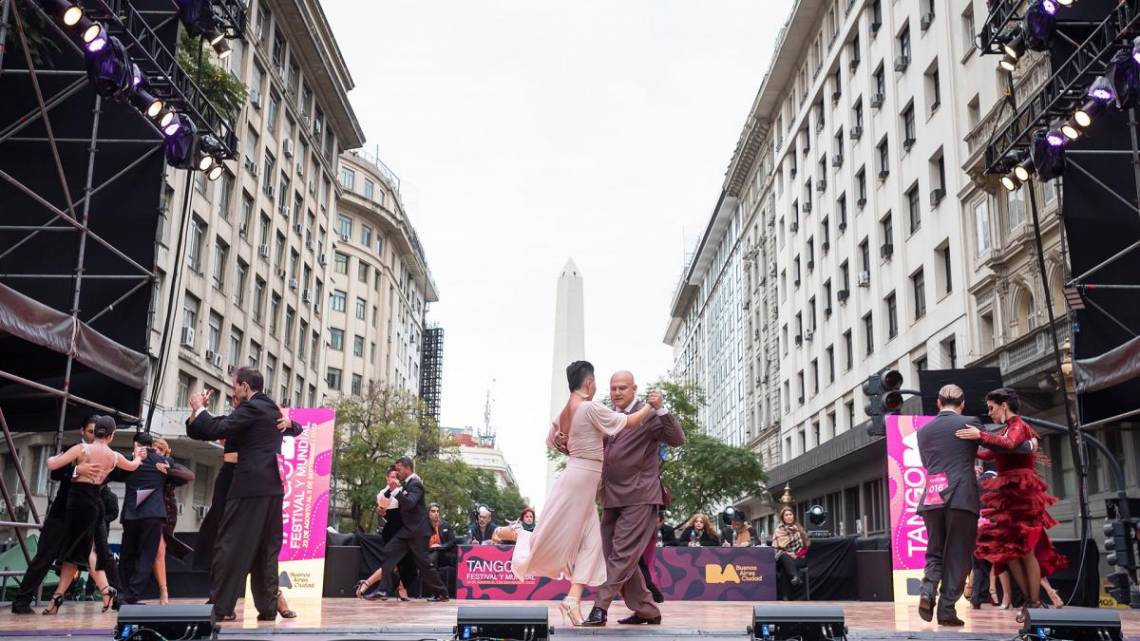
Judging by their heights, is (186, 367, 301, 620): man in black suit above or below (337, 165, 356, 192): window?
below

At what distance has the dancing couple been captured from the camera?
8.07 metres

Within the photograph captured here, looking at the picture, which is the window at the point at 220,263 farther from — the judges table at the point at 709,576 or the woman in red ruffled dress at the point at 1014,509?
the woman in red ruffled dress at the point at 1014,509

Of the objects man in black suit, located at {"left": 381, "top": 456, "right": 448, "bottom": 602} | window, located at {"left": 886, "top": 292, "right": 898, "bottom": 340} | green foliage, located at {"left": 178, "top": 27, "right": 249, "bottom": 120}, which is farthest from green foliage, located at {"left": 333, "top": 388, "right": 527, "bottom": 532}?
man in black suit, located at {"left": 381, "top": 456, "right": 448, "bottom": 602}

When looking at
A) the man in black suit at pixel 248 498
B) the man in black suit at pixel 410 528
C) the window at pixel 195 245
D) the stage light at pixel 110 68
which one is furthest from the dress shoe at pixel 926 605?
the window at pixel 195 245

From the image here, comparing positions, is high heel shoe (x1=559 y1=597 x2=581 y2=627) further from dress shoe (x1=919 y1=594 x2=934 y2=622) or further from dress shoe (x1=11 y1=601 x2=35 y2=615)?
dress shoe (x1=11 y1=601 x2=35 y2=615)

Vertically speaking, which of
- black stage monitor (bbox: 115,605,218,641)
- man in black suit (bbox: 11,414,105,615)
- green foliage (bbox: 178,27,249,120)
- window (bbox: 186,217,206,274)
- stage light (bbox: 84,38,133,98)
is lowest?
black stage monitor (bbox: 115,605,218,641)

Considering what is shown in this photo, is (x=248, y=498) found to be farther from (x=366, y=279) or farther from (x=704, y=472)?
(x=366, y=279)

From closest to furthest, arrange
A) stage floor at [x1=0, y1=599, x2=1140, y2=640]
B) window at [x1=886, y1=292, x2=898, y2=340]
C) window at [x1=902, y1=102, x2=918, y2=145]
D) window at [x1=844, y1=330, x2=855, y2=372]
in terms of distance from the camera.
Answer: stage floor at [x1=0, y1=599, x2=1140, y2=640], window at [x1=902, y1=102, x2=918, y2=145], window at [x1=886, y1=292, x2=898, y2=340], window at [x1=844, y1=330, x2=855, y2=372]

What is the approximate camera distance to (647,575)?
13602mm

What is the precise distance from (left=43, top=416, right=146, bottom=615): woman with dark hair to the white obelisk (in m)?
47.4

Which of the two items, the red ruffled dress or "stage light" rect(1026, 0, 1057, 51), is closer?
the red ruffled dress

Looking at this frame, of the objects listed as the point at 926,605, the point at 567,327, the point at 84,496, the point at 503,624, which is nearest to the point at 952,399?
the point at 926,605

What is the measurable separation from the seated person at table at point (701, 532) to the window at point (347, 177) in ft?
178

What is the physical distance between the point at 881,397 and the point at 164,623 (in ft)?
44.3
